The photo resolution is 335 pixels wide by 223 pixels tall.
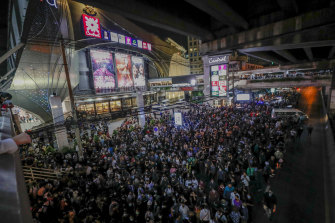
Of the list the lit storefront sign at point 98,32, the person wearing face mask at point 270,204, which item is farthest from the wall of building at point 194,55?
the person wearing face mask at point 270,204

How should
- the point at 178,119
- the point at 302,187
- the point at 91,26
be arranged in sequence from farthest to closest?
the point at 91,26 < the point at 178,119 < the point at 302,187

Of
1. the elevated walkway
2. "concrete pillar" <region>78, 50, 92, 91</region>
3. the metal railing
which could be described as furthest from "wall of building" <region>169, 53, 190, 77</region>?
the metal railing

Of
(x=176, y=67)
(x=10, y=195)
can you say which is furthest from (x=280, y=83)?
(x=10, y=195)

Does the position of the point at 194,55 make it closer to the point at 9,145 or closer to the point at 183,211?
the point at 183,211

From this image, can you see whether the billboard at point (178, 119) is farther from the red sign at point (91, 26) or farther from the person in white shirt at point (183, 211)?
→ the red sign at point (91, 26)

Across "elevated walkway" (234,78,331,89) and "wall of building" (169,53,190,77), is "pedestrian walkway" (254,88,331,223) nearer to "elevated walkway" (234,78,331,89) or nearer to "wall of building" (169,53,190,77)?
"elevated walkway" (234,78,331,89)
